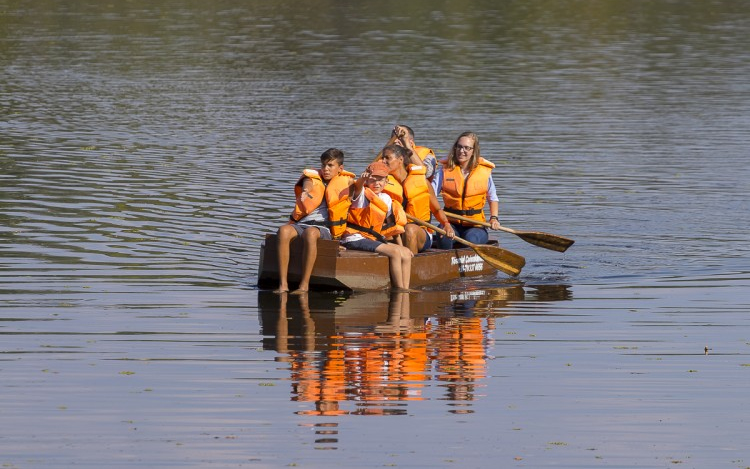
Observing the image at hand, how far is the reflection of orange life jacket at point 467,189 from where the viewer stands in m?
15.2

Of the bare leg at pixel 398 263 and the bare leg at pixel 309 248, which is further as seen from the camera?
the bare leg at pixel 398 263

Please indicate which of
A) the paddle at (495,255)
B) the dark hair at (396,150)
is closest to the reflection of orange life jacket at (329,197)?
the dark hair at (396,150)

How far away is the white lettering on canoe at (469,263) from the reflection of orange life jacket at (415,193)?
20.8 inches

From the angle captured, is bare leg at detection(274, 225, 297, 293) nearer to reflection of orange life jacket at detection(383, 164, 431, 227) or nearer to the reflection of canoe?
the reflection of canoe

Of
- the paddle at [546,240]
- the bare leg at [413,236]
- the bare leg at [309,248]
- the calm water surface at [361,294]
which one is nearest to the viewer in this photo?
the calm water surface at [361,294]

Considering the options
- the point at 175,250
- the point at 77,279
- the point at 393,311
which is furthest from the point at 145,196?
the point at 393,311

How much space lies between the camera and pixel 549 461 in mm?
8438

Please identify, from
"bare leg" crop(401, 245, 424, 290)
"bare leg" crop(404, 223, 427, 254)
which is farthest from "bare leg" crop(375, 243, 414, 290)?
"bare leg" crop(404, 223, 427, 254)

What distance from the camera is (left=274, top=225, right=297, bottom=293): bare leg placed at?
44.3ft

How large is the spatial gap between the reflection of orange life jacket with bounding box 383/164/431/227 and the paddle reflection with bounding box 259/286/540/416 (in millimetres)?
943

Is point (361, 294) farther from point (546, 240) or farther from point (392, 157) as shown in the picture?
point (546, 240)

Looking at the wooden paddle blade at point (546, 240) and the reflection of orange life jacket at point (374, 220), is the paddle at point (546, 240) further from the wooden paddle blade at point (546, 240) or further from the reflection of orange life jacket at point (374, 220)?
the reflection of orange life jacket at point (374, 220)

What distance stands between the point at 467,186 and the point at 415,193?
0.85 m

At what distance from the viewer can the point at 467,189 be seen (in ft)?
49.8
